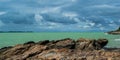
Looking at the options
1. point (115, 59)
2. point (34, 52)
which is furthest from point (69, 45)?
point (115, 59)

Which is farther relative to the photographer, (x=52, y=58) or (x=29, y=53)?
(x=29, y=53)

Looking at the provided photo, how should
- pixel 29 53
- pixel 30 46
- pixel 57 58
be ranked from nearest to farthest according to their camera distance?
1. pixel 57 58
2. pixel 29 53
3. pixel 30 46

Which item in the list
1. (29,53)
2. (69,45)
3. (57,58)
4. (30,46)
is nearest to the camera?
(57,58)

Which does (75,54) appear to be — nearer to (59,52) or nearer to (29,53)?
(59,52)

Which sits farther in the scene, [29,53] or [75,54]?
[29,53]

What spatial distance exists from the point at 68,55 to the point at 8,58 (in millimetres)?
8031

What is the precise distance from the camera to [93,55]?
3059 cm

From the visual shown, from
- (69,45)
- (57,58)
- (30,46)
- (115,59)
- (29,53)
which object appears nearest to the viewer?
(115,59)

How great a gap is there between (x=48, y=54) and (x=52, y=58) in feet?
4.96

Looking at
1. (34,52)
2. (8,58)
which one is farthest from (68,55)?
(8,58)

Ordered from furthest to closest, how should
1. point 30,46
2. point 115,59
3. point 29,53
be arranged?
1. point 30,46
2. point 29,53
3. point 115,59

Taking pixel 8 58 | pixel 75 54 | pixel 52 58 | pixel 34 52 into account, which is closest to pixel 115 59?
pixel 75 54

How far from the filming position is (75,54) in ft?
104

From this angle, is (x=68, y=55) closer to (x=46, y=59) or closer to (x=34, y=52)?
(x=46, y=59)
